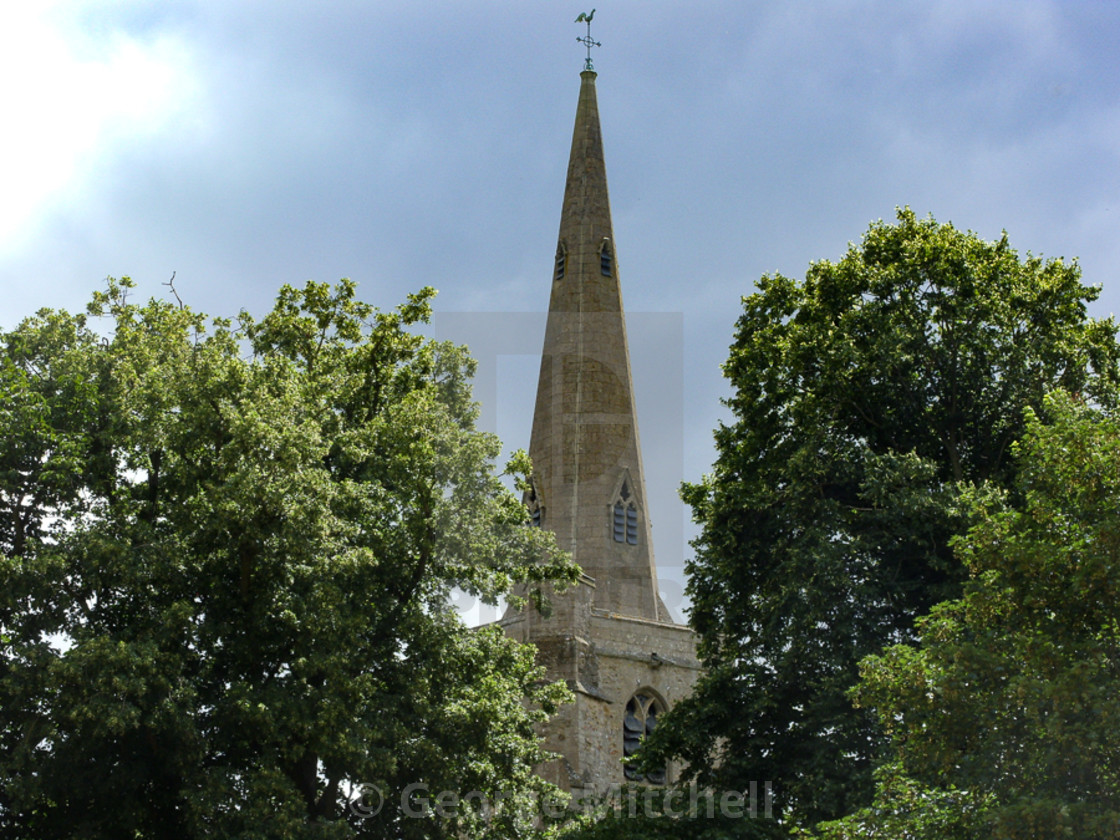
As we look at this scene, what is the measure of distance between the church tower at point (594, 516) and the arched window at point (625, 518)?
0.14ft

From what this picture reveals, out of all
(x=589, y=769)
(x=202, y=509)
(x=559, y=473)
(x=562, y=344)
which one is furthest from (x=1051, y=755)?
(x=562, y=344)

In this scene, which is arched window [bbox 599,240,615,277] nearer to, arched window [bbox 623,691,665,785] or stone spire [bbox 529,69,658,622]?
stone spire [bbox 529,69,658,622]

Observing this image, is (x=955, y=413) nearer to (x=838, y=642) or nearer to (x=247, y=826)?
Answer: (x=838, y=642)

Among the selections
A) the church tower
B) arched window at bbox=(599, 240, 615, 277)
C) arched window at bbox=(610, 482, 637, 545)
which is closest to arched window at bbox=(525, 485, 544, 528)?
the church tower

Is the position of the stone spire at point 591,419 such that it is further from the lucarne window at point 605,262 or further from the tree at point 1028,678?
the tree at point 1028,678

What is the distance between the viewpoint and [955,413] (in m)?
20.1

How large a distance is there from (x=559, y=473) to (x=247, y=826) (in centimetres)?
1911

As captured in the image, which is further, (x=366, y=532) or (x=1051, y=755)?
(x=366, y=532)

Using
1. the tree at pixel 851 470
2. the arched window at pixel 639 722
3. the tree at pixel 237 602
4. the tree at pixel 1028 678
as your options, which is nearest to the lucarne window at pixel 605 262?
the arched window at pixel 639 722

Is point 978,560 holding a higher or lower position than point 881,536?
lower

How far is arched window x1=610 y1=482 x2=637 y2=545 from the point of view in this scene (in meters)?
33.1

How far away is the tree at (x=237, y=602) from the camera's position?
15.6 meters

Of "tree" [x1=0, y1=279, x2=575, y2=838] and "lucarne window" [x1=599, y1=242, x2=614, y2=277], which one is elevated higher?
"lucarne window" [x1=599, y1=242, x2=614, y2=277]

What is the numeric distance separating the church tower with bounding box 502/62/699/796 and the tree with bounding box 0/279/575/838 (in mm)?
9261
